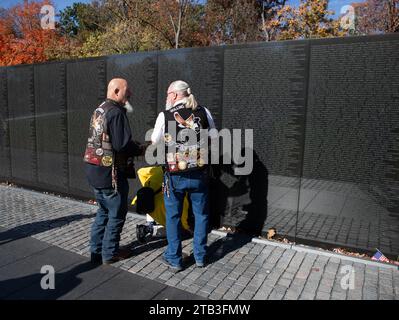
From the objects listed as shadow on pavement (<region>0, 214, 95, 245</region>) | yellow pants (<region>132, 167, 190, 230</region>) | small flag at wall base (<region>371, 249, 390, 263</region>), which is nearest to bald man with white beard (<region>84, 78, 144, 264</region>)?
yellow pants (<region>132, 167, 190, 230</region>)

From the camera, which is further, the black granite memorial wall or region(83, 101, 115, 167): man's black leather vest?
the black granite memorial wall

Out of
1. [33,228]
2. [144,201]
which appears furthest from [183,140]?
[33,228]

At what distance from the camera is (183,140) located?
3646mm

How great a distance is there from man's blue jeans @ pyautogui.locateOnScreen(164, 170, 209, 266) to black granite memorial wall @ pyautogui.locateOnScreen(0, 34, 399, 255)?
1.27 metres

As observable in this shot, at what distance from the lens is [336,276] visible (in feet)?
12.3

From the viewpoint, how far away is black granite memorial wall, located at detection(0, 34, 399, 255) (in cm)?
410

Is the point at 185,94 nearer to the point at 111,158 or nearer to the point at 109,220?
the point at 111,158

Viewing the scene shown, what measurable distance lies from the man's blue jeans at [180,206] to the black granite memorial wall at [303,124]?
1275 millimetres

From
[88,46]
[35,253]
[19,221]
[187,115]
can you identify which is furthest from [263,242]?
[88,46]

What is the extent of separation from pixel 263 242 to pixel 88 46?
1312 cm

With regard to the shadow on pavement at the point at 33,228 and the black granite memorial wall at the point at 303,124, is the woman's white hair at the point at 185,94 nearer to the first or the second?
the black granite memorial wall at the point at 303,124

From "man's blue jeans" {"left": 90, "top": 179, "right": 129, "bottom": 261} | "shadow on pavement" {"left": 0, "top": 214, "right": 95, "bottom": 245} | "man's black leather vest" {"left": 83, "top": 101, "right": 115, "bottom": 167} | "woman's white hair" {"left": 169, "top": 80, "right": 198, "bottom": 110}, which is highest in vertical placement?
"woman's white hair" {"left": 169, "top": 80, "right": 198, "bottom": 110}

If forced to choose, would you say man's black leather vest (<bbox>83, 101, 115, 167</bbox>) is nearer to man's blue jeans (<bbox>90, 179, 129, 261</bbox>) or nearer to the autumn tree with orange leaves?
man's blue jeans (<bbox>90, 179, 129, 261</bbox>)

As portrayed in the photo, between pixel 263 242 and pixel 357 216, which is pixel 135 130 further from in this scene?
pixel 357 216
